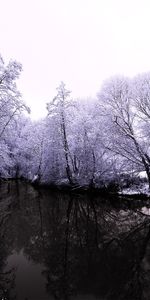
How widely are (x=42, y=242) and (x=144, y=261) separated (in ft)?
14.6

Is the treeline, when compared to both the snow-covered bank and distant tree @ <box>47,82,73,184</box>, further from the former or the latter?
the snow-covered bank

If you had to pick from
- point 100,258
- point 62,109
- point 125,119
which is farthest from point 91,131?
point 100,258

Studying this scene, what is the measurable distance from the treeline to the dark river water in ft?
27.3

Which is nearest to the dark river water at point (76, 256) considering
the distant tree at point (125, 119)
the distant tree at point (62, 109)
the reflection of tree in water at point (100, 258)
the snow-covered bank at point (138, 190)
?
the reflection of tree in water at point (100, 258)

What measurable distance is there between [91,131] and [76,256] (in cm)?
1882

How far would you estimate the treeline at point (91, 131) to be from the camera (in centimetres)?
2084

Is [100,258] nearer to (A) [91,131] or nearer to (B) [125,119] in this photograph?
(B) [125,119]

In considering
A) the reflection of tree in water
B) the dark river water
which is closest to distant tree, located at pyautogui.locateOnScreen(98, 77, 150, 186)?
the dark river water

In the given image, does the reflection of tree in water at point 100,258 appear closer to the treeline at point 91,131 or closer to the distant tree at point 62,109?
the treeline at point 91,131

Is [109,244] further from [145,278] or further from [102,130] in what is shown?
[102,130]

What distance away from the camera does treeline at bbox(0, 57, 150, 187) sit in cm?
2084

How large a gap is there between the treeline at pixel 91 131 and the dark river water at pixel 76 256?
8.33 metres

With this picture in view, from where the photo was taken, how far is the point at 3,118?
788 inches

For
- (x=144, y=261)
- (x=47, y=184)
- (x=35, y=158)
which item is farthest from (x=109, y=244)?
(x=35, y=158)
